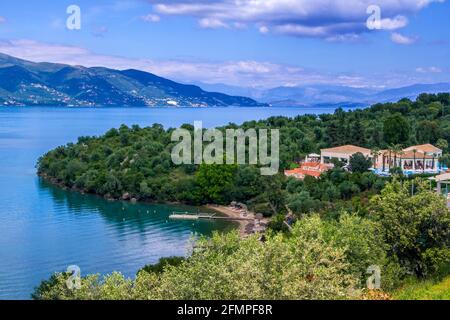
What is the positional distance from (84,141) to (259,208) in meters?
31.5

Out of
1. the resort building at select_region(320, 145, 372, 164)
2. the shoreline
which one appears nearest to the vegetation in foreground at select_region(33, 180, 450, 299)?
the shoreline

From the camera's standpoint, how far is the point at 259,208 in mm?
47344

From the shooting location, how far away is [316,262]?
47.0ft

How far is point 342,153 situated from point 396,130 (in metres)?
6.77

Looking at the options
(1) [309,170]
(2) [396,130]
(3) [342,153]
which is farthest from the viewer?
(2) [396,130]

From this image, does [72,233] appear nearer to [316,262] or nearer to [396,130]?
[316,262]

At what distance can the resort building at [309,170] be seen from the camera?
50906 mm

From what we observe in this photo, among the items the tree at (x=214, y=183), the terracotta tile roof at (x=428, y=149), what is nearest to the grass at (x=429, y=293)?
the tree at (x=214, y=183)

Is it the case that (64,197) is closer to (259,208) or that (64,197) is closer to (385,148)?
(259,208)

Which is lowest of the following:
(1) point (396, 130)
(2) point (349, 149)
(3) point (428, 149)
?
(2) point (349, 149)

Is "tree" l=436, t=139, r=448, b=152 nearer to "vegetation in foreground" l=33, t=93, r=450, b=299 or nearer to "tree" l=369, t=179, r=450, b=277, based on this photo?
"vegetation in foreground" l=33, t=93, r=450, b=299
